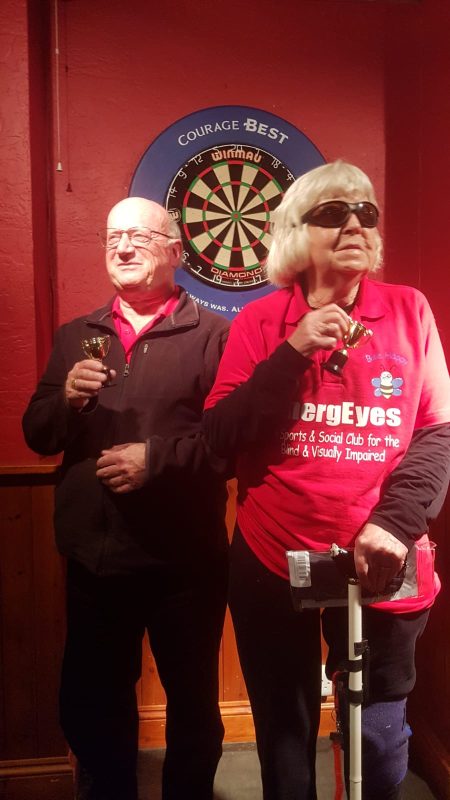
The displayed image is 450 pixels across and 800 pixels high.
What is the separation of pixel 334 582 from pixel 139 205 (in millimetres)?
1064

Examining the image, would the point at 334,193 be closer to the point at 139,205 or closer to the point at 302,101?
the point at 139,205

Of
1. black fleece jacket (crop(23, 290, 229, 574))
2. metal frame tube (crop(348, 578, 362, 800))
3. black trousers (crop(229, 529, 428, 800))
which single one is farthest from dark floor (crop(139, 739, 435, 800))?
black fleece jacket (crop(23, 290, 229, 574))

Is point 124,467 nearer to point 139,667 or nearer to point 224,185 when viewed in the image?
point 139,667

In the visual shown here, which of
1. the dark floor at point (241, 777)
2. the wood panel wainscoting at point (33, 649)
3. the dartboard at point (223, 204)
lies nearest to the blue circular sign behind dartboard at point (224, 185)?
the dartboard at point (223, 204)

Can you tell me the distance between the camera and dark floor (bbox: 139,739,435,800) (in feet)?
6.91

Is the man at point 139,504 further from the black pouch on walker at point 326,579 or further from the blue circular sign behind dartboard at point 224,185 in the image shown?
the blue circular sign behind dartboard at point 224,185

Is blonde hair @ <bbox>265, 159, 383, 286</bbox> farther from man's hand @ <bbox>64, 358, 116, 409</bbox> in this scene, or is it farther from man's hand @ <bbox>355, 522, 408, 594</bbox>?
man's hand @ <bbox>355, 522, 408, 594</bbox>

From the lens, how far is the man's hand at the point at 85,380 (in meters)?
1.55

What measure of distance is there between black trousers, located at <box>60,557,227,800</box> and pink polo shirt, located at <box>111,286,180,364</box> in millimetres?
613

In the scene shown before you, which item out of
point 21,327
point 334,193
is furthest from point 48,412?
point 334,193

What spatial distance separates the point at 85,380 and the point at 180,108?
3.78ft

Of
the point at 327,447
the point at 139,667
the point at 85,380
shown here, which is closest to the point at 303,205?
the point at 327,447

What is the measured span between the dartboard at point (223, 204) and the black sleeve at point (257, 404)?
87 centimetres

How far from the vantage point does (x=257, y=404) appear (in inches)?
53.7
